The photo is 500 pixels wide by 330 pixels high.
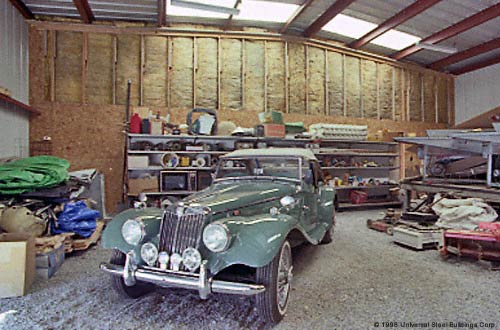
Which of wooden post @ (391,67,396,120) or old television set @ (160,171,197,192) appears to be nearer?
old television set @ (160,171,197,192)

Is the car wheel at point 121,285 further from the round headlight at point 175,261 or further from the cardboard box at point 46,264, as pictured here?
the cardboard box at point 46,264

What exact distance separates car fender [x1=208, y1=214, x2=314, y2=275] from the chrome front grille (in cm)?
17

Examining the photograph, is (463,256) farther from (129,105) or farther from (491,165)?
(129,105)

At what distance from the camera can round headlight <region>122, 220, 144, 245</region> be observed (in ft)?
7.82

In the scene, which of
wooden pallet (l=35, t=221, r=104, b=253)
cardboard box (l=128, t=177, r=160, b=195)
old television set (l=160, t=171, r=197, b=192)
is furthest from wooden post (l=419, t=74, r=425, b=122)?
wooden pallet (l=35, t=221, r=104, b=253)

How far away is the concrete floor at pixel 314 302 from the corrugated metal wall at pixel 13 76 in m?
3.38

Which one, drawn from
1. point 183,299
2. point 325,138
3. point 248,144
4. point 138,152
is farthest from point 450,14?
point 183,299

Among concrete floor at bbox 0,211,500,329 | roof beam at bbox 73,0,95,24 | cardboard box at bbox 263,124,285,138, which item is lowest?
concrete floor at bbox 0,211,500,329

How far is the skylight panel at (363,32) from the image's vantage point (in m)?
7.85

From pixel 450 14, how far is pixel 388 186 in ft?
13.6

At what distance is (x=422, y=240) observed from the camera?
4188 millimetres

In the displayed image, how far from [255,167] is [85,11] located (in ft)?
18.0

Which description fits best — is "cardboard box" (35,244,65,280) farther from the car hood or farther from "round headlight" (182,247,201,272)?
"round headlight" (182,247,201,272)

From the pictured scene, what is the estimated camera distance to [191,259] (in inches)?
85.3
